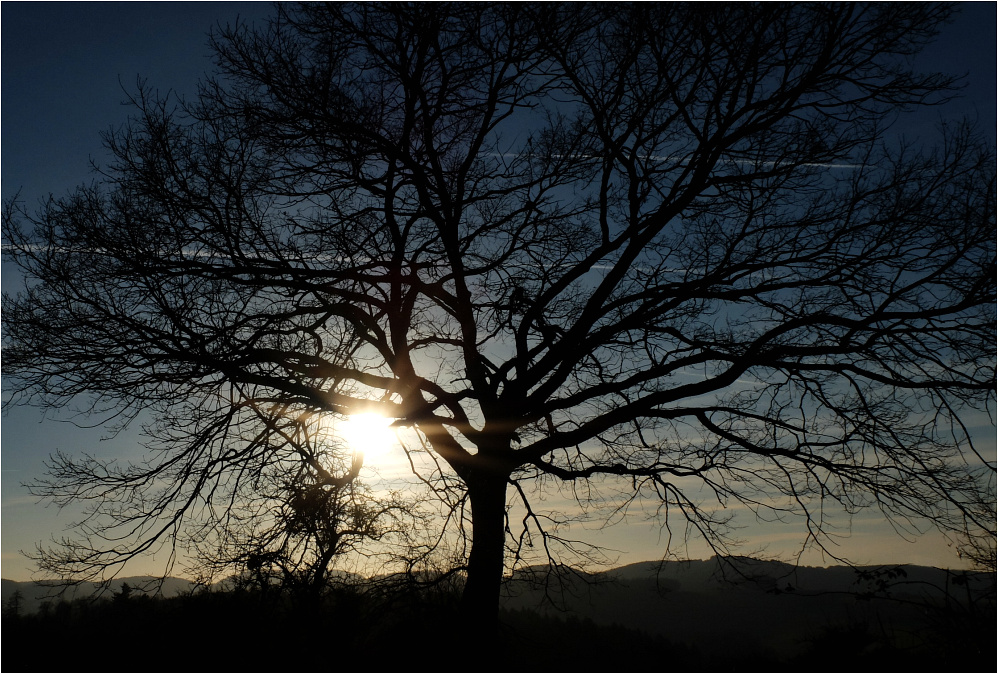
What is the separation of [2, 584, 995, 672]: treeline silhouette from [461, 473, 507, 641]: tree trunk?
8.3 inches

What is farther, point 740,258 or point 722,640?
point 722,640

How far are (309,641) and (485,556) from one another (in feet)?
7.35

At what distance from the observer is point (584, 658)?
870 centimetres

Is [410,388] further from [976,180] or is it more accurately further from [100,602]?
[976,180]

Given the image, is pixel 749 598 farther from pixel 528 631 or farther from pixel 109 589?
pixel 109 589

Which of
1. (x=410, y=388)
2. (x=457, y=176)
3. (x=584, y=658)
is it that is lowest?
(x=584, y=658)

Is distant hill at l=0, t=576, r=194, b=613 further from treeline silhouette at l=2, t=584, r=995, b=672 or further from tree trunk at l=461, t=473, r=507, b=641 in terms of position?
tree trunk at l=461, t=473, r=507, b=641

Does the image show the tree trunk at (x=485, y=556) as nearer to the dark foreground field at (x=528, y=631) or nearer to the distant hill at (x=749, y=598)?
the dark foreground field at (x=528, y=631)

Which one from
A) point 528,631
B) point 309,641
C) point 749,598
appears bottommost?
point 309,641

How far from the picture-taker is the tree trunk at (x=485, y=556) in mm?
8399

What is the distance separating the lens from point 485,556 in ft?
29.0

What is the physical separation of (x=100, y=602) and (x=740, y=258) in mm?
9112

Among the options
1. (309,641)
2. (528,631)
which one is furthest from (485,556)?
(309,641)

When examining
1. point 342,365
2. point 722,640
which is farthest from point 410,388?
point 722,640
